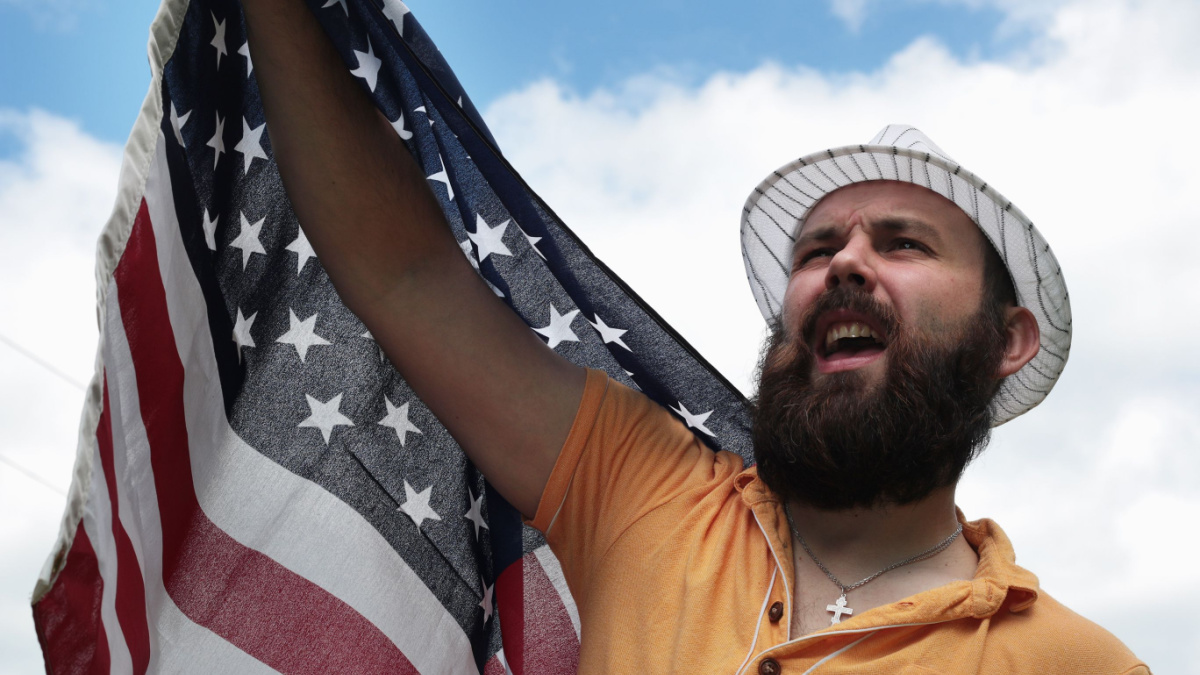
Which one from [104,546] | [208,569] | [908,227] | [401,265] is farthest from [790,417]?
[104,546]

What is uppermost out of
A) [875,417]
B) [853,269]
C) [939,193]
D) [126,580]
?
[939,193]

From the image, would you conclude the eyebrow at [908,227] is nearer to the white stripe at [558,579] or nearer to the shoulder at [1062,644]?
the shoulder at [1062,644]

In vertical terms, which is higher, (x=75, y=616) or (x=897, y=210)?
(x=897, y=210)

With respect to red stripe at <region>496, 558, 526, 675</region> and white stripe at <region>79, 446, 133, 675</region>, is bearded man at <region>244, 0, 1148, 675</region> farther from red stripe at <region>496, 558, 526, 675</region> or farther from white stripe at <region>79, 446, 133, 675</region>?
white stripe at <region>79, 446, 133, 675</region>

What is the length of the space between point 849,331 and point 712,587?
2.54 feet

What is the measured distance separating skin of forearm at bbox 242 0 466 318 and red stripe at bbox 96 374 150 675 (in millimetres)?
546

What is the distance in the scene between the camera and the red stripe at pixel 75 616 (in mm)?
1558

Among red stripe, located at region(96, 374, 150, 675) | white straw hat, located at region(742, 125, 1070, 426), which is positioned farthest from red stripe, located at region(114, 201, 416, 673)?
white straw hat, located at region(742, 125, 1070, 426)

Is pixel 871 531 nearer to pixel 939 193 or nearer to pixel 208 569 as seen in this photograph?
pixel 939 193

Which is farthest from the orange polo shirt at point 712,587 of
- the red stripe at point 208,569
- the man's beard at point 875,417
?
the red stripe at point 208,569

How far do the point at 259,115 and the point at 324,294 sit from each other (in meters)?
0.42

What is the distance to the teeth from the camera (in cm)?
242

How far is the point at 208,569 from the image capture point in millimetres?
2135

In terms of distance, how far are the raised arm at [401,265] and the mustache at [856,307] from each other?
0.63 meters
